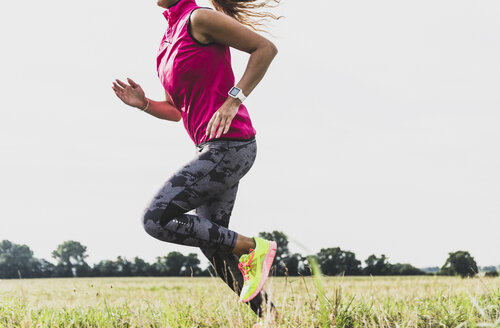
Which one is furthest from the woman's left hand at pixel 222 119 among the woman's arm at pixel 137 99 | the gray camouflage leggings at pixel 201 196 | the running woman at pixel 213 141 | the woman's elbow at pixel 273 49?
the woman's arm at pixel 137 99

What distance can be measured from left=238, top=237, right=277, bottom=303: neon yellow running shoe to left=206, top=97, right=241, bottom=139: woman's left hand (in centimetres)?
83

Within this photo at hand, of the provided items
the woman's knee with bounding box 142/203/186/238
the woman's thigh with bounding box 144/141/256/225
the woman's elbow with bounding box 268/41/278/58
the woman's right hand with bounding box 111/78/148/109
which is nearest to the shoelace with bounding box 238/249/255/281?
the woman's thigh with bounding box 144/141/256/225

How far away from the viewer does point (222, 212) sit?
364 cm

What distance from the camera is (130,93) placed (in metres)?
4.26

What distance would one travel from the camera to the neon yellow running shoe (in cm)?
342

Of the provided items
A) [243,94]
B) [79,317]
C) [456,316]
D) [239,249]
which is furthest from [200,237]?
[456,316]

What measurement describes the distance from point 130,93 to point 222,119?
1.33 m

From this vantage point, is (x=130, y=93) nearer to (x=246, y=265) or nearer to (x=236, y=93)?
(x=236, y=93)

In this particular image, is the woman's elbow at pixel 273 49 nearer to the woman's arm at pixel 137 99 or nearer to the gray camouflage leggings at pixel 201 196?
the gray camouflage leggings at pixel 201 196

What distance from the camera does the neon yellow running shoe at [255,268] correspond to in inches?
135

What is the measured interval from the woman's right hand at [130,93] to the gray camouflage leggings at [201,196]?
109cm

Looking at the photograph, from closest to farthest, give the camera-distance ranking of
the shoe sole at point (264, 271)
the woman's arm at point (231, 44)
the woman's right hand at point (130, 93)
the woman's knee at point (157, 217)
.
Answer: the woman's knee at point (157, 217) → the woman's arm at point (231, 44) → the shoe sole at point (264, 271) → the woman's right hand at point (130, 93)

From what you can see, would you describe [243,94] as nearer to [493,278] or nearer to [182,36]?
[182,36]

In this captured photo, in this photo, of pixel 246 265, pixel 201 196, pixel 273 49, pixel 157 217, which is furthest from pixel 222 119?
pixel 246 265
